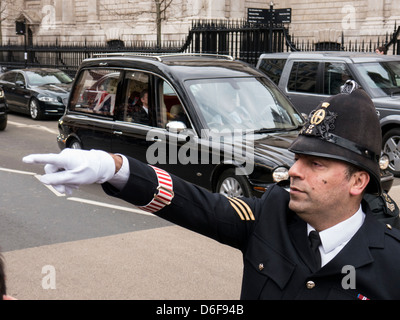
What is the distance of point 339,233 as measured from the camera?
210cm

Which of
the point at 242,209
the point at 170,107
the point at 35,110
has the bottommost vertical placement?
the point at 35,110

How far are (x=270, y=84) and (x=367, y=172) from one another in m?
6.06

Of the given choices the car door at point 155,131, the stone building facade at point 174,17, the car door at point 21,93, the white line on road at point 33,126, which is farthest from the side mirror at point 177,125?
the stone building facade at point 174,17

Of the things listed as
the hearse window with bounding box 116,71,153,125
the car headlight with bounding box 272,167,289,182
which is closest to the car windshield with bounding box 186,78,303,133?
the hearse window with bounding box 116,71,153,125

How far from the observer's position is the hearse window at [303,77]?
11133 millimetres

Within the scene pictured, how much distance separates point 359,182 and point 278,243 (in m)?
0.34

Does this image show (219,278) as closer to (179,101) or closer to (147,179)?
(179,101)

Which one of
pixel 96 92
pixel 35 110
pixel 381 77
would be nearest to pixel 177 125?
pixel 96 92

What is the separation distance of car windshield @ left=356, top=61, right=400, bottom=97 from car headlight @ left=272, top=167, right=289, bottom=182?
4.76m

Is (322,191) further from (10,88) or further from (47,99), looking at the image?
(10,88)

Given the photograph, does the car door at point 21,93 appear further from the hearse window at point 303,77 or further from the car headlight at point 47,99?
the hearse window at point 303,77

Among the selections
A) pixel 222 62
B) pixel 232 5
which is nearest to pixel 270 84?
pixel 222 62

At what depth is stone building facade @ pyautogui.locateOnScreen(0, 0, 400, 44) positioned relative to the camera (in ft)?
96.7

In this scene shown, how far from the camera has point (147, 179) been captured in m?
2.08
